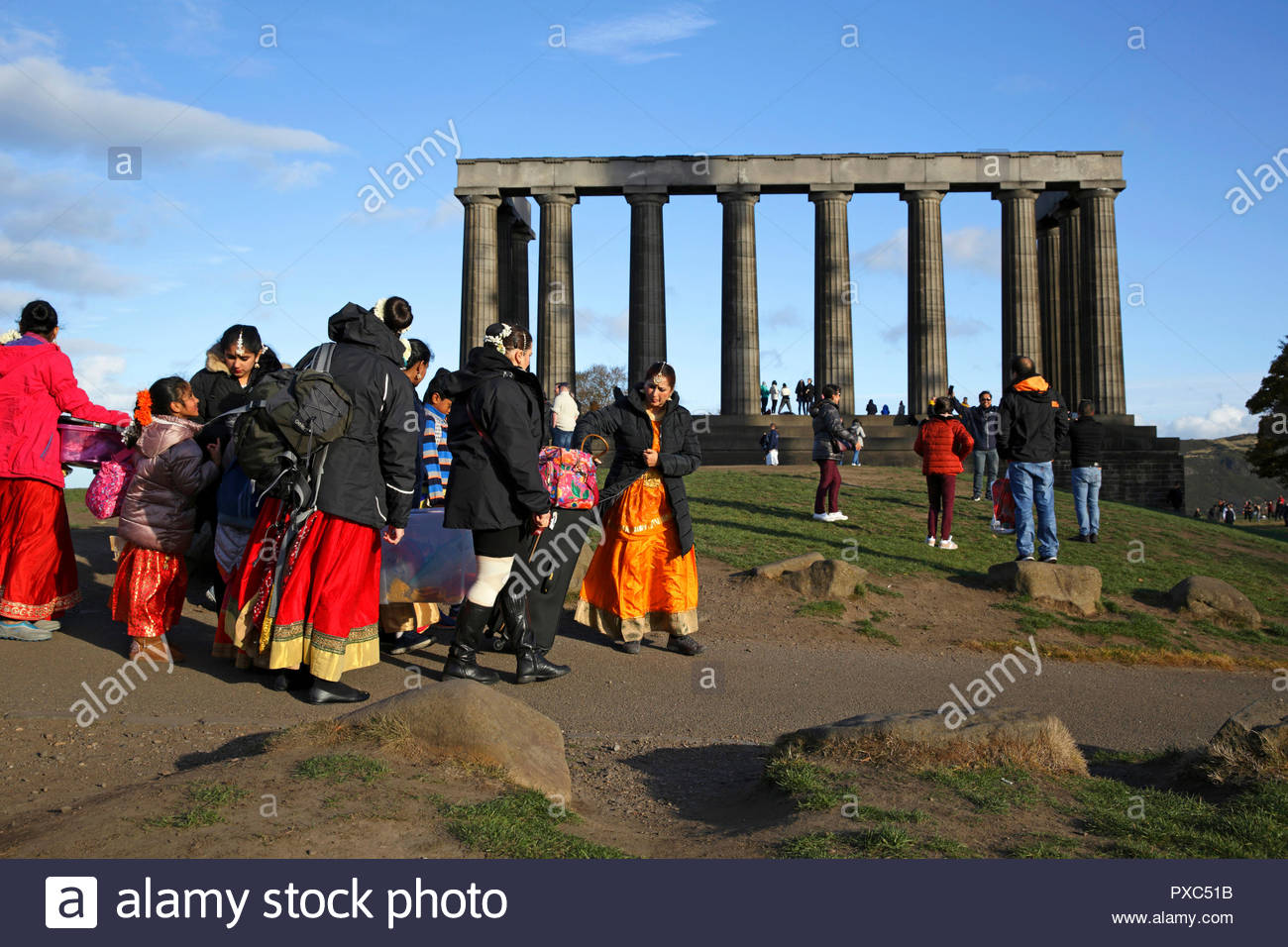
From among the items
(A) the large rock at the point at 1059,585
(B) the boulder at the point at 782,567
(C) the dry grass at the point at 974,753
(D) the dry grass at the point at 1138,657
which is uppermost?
(B) the boulder at the point at 782,567

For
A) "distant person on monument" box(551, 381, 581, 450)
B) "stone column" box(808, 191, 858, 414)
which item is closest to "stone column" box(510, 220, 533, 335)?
"stone column" box(808, 191, 858, 414)

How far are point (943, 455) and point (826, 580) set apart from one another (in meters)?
4.37

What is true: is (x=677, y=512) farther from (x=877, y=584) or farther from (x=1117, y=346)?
(x=1117, y=346)

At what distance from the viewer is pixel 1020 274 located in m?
41.0

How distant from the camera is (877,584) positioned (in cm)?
1212

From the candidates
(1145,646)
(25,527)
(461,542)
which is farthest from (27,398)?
(1145,646)

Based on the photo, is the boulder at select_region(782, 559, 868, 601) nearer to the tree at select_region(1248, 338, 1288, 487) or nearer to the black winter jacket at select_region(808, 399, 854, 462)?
the black winter jacket at select_region(808, 399, 854, 462)

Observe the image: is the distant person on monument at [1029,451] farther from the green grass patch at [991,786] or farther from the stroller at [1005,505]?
the green grass patch at [991,786]

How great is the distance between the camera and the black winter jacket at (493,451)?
262 inches

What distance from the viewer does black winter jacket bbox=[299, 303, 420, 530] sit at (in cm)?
620

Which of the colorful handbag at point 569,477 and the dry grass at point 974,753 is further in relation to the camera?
the colorful handbag at point 569,477

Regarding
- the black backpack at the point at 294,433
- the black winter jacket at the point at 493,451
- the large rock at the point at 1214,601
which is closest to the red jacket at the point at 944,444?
the large rock at the point at 1214,601

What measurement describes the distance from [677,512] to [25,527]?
5.10m

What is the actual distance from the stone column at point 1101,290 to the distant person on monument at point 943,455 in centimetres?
2951
